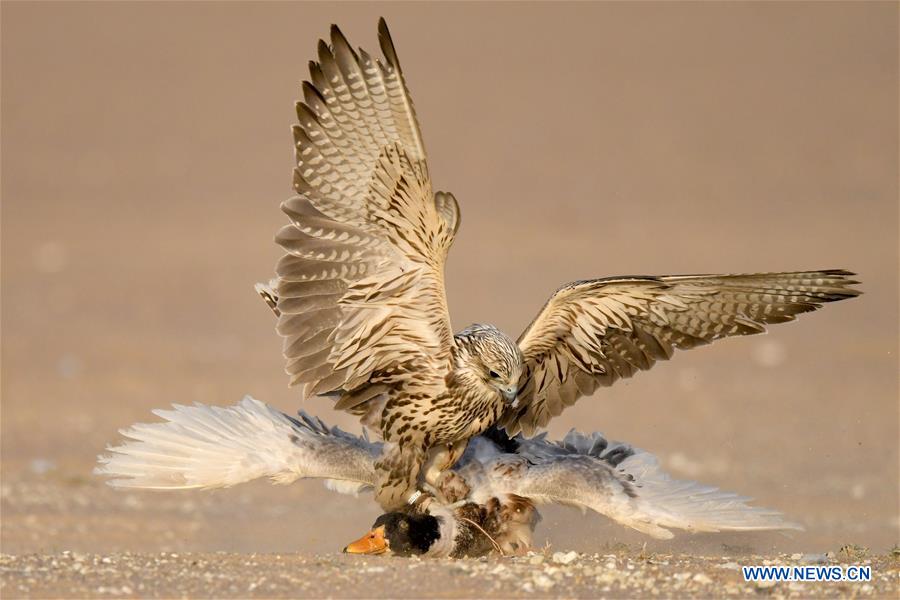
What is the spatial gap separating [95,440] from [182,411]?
422cm

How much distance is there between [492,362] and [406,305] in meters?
0.54

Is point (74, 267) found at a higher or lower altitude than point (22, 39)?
lower

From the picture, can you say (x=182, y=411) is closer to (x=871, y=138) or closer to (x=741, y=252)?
(x=741, y=252)

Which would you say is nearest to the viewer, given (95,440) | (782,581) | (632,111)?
(782,581)

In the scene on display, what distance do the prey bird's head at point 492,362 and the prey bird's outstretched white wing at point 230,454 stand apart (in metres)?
0.94

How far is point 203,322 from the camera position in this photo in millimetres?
18594

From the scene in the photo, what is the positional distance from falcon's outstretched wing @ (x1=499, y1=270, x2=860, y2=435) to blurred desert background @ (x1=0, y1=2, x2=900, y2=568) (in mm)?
980

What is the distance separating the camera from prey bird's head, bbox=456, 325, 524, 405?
24.7ft

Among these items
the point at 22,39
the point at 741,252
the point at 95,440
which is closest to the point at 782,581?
the point at 95,440

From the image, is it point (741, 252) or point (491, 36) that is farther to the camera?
point (491, 36)

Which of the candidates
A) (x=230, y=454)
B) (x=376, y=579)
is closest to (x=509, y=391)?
(x=376, y=579)

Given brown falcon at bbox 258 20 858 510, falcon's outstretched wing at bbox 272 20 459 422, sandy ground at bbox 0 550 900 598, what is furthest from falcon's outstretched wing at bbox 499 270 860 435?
sandy ground at bbox 0 550 900 598

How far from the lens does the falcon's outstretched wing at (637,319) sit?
7895mm

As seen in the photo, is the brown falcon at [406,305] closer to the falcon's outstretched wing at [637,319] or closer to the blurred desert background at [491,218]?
the falcon's outstretched wing at [637,319]
